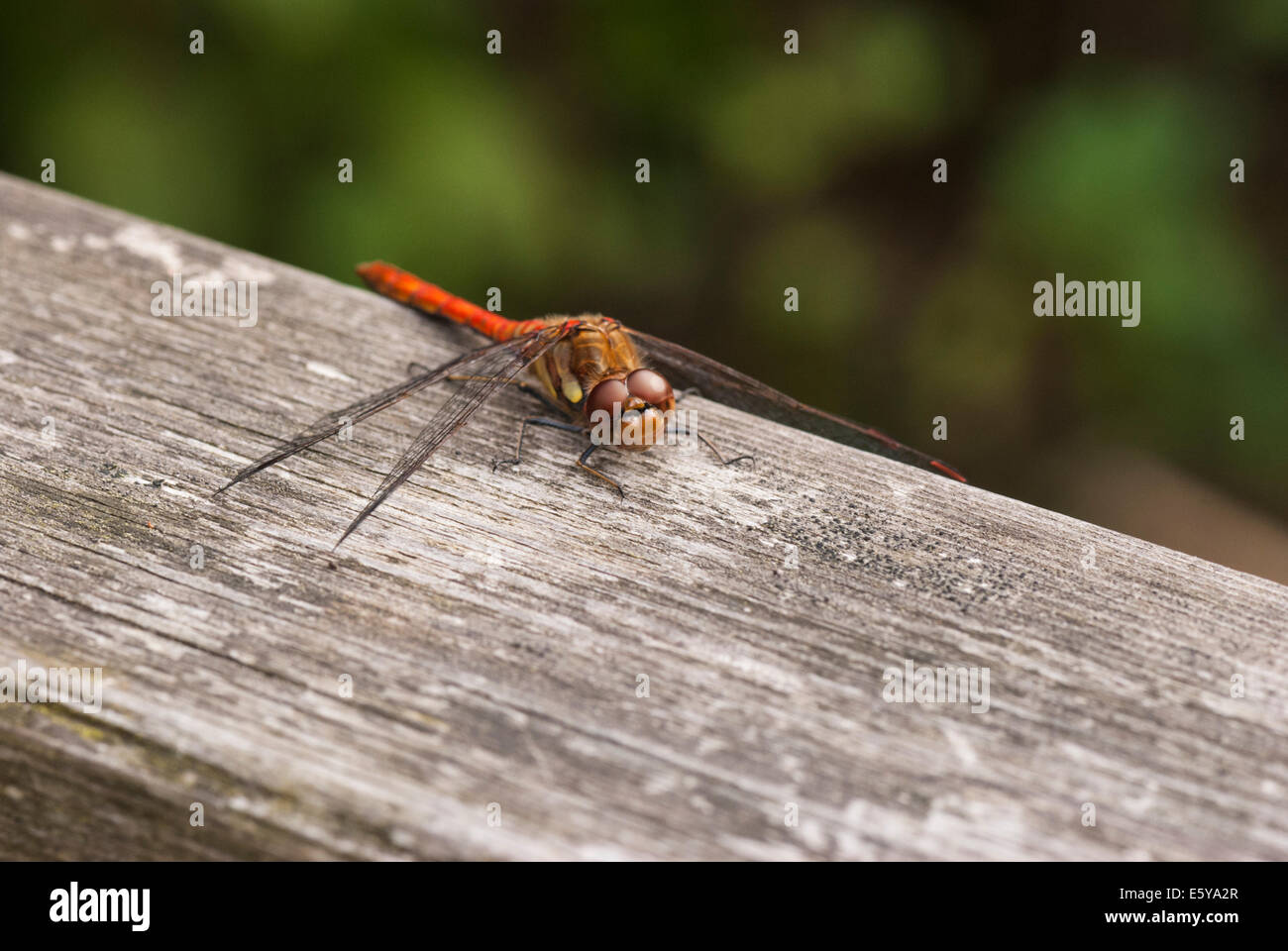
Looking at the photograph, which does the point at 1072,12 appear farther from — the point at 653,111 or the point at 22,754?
the point at 22,754

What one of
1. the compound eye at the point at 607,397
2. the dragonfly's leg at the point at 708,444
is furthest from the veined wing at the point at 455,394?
the dragonfly's leg at the point at 708,444

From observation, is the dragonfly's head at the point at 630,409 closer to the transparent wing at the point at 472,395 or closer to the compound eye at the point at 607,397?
the compound eye at the point at 607,397

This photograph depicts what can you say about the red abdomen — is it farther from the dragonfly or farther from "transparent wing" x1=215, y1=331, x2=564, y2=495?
"transparent wing" x1=215, y1=331, x2=564, y2=495

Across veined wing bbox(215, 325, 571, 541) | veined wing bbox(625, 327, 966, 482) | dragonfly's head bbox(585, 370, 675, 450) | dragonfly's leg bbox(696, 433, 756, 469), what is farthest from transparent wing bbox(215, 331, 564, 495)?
dragonfly's leg bbox(696, 433, 756, 469)

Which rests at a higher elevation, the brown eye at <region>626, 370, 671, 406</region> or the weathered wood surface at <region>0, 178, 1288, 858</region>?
the brown eye at <region>626, 370, 671, 406</region>

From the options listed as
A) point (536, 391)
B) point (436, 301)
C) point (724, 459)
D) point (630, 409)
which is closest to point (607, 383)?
point (630, 409)

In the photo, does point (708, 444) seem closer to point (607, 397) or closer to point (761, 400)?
point (607, 397)
